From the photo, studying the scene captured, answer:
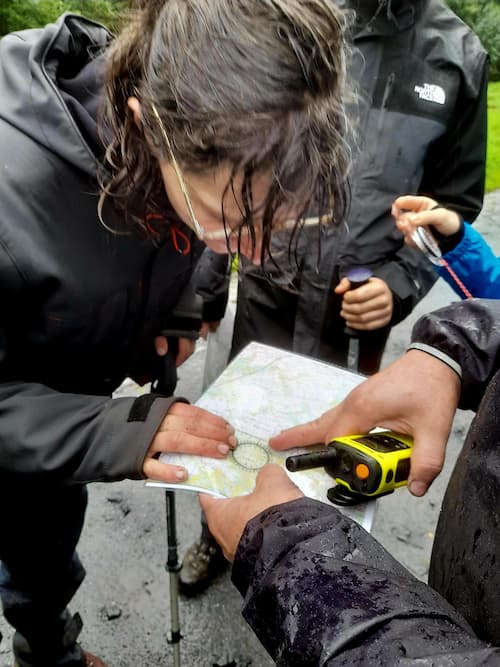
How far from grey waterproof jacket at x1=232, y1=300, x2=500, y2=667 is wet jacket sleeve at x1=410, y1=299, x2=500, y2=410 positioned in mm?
274

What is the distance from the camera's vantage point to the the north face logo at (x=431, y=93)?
2021mm

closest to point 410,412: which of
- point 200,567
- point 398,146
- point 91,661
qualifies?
point 398,146

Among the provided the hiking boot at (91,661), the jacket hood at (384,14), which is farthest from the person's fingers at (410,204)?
the hiking boot at (91,661)

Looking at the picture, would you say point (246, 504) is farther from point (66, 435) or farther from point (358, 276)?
point (358, 276)

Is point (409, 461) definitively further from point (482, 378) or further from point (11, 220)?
point (11, 220)

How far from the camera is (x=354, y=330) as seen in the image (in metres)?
2.18

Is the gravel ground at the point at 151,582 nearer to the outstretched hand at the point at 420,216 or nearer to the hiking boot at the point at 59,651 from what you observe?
the hiking boot at the point at 59,651

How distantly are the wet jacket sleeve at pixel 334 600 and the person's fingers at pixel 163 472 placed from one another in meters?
0.26

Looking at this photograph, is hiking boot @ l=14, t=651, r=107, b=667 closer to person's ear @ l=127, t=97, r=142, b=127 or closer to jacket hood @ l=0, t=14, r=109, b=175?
jacket hood @ l=0, t=14, r=109, b=175

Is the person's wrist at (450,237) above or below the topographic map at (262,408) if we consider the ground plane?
above

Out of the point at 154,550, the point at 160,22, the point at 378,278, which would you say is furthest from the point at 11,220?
the point at 154,550

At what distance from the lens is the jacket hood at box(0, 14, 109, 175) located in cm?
124

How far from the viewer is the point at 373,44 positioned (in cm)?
197

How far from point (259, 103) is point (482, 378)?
2.62ft
